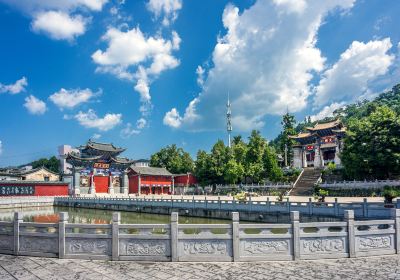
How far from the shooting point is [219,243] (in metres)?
8.66

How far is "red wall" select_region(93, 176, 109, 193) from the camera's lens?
53.7 meters

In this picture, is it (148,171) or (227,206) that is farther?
(148,171)

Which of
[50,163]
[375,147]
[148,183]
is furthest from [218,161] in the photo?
[50,163]

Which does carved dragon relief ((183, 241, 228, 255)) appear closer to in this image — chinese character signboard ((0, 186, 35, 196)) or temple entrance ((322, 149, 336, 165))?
chinese character signboard ((0, 186, 35, 196))

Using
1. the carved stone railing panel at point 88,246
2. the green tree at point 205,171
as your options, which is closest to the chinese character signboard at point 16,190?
the green tree at point 205,171

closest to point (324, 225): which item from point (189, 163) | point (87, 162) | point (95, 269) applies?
point (95, 269)

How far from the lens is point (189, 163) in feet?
218

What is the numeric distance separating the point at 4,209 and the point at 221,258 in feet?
133

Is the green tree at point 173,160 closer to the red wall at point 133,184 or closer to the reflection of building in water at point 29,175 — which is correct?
the red wall at point 133,184

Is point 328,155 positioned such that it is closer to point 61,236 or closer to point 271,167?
point 271,167

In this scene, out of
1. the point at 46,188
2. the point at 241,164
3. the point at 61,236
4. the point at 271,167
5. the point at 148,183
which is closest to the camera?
the point at 61,236

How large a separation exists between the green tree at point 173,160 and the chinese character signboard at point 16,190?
2881 centimetres

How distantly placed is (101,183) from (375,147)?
42.5 metres

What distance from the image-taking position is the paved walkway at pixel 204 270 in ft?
24.4
